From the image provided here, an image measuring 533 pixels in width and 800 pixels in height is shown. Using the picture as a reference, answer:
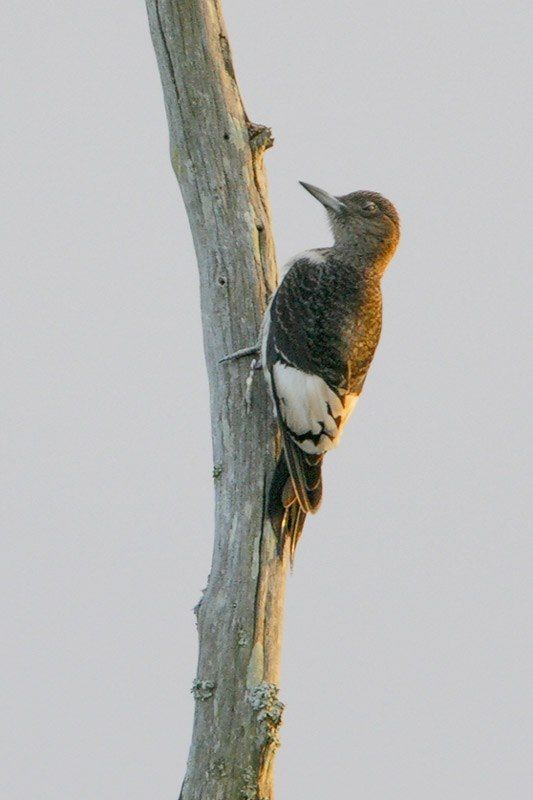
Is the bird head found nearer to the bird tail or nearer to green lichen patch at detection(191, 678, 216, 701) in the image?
the bird tail

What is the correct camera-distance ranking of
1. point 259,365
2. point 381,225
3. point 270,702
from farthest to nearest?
point 381,225 → point 259,365 → point 270,702

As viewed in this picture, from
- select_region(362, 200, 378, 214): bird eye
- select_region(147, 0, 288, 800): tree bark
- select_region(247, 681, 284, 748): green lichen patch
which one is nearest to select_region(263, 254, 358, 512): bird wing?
select_region(147, 0, 288, 800): tree bark

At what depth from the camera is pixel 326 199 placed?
6.47 meters

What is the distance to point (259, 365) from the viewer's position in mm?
5348

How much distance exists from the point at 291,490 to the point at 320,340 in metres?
0.78

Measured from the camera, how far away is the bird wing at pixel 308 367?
17.2ft

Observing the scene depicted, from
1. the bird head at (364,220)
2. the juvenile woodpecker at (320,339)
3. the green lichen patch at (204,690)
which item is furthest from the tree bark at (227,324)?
the bird head at (364,220)

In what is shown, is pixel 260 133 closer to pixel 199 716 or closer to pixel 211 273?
pixel 211 273

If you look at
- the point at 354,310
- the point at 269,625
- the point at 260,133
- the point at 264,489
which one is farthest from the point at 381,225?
the point at 269,625

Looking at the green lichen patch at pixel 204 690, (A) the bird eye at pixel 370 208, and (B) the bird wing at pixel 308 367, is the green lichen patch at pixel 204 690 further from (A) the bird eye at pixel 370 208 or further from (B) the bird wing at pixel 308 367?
(A) the bird eye at pixel 370 208

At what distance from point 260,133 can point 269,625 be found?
206cm

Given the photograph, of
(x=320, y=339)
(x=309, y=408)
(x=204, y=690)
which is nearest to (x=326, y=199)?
(x=320, y=339)

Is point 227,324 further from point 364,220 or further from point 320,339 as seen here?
point 364,220

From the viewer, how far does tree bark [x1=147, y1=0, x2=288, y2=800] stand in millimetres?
4992
